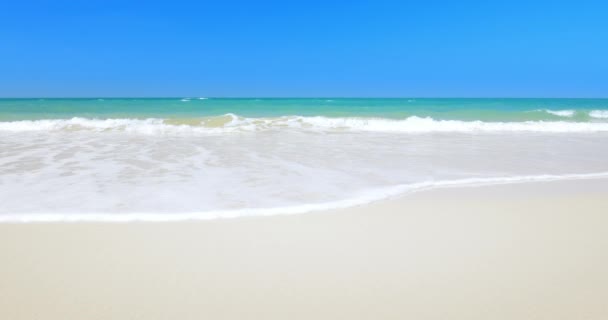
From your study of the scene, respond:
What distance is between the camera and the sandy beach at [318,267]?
90.7 inches

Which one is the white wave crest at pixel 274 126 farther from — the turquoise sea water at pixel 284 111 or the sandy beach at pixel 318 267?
the sandy beach at pixel 318 267

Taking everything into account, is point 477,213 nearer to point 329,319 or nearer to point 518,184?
point 518,184

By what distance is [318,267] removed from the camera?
2809mm

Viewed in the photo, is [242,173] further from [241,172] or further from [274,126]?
[274,126]

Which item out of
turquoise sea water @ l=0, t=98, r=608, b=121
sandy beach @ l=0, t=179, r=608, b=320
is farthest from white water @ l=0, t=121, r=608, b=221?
turquoise sea water @ l=0, t=98, r=608, b=121

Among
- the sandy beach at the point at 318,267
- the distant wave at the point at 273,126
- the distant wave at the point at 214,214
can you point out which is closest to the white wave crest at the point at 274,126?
the distant wave at the point at 273,126

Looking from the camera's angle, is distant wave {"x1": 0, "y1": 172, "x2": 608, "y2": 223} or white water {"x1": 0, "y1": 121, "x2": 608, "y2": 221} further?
white water {"x1": 0, "y1": 121, "x2": 608, "y2": 221}

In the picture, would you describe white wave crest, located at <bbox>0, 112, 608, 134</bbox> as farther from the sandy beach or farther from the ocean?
the sandy beach

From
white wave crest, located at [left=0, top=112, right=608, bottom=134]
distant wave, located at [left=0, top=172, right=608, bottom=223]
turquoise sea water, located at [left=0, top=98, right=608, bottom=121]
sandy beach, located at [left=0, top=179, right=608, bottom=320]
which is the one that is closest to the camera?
sandy beach, located at [left=0, top=179, right=608, bottom=320]

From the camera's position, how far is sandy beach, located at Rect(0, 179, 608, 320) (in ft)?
7.56

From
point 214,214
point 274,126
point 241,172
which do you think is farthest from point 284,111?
point 214,214

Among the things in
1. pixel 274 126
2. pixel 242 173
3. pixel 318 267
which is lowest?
pixel 318 267

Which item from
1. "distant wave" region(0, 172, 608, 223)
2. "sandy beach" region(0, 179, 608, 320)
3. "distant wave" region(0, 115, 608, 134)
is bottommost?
"sandy beach" region(0, 179, 608, 320)

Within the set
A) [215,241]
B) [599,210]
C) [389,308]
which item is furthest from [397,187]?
[389,308]
